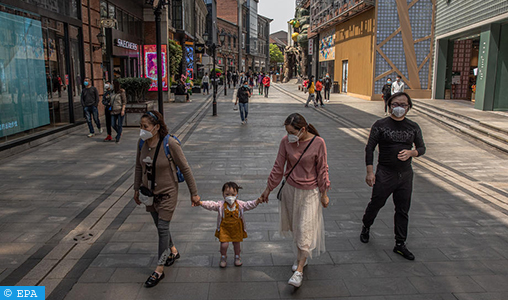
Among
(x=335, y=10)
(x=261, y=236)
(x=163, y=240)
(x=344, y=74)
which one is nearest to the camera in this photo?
(x=163, y=240)

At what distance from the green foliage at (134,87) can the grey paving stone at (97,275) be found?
1106 centimetres

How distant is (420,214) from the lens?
625 cm

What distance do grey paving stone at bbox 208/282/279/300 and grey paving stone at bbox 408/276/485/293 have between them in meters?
1.39

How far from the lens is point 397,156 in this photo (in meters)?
4.64

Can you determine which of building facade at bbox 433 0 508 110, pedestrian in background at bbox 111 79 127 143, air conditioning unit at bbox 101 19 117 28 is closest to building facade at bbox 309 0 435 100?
building facade at bbox 433 0 508 110

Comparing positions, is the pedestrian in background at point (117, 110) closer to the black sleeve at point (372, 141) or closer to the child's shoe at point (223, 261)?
the child's shoe at point (223, 261)

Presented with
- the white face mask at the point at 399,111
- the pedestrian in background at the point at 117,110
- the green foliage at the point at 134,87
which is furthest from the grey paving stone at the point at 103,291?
the green foliage at the point at 134,87

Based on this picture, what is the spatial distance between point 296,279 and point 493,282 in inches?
76.4

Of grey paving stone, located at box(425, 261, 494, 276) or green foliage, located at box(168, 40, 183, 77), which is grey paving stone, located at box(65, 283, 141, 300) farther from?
green foliage, located at box(168, 40, 183, 77)

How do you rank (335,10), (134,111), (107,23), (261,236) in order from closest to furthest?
(261,236) → (134,111) → (107,23) → (335,10)

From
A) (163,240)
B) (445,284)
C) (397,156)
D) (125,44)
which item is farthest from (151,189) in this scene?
(125,44)

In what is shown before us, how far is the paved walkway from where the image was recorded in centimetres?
409

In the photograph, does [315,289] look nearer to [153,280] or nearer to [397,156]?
[153,280]

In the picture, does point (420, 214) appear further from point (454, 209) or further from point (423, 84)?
point (423, 84)
